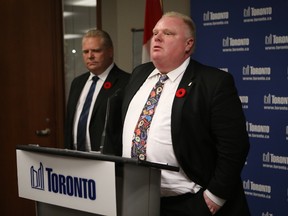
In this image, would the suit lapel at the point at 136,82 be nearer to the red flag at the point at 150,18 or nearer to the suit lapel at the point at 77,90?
the suit lapel at the point at 77,90

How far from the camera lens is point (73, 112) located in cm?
238

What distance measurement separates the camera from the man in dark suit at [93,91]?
226 centimetres

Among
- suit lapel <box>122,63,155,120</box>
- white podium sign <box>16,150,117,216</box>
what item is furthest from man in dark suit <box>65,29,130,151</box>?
white podium sign <box>16,150,117,216</box>

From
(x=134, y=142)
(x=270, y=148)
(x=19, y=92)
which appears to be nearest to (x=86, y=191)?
(x=134, y=142)

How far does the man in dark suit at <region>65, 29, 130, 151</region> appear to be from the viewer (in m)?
2.26

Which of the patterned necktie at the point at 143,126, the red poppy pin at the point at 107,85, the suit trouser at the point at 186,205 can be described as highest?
the red poppy pin at the point at 107,85

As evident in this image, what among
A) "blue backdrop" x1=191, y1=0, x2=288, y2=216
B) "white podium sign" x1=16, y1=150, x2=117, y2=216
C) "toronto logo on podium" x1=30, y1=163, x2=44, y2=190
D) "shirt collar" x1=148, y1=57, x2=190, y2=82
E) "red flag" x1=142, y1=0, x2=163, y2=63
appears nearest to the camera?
"white podium sign" x1=16, y1=150, x2=117, y2=216

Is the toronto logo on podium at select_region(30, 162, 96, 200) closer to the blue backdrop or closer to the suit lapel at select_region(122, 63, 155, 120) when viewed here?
the suit lapel at select_region(122, 63, 155, 120)

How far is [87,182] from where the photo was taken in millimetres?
1345

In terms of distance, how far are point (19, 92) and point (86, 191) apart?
205 centimetres

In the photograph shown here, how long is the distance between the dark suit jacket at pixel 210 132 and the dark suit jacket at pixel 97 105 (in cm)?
75

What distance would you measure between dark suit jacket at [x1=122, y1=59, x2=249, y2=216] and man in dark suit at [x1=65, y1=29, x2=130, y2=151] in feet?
2.53

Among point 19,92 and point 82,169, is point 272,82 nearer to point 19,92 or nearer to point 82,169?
point 82,169

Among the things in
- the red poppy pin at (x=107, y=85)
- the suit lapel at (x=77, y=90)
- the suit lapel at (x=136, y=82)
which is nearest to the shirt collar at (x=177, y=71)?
the suit lapel at (x=136, y=82)
